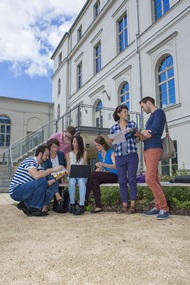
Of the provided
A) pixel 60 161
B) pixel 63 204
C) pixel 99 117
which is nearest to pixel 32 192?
pixel 63 204

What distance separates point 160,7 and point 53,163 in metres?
10.3

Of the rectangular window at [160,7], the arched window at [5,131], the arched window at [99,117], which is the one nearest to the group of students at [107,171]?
the arched window at [99,117]

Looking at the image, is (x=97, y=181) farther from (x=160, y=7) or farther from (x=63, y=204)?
(x=160, y=7)

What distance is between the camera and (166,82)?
10305mm

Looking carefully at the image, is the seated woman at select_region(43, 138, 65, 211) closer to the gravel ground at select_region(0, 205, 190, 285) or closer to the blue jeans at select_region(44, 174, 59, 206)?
the blue jeans at select_region(44, 174, 59, 206)

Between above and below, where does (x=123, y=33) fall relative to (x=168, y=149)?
above

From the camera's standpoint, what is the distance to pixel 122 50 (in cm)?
1312

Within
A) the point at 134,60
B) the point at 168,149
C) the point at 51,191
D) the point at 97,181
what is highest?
the point at 134,60

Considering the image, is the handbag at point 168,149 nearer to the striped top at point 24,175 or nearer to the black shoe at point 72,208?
the black shoe at point 72,208

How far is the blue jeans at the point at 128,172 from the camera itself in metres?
3.63

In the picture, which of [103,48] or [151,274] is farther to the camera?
[103,48]

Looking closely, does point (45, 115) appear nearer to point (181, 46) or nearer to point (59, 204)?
point (181, 46)

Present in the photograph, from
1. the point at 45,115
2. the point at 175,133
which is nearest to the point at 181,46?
the point at 175,133

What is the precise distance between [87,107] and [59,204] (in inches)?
268
